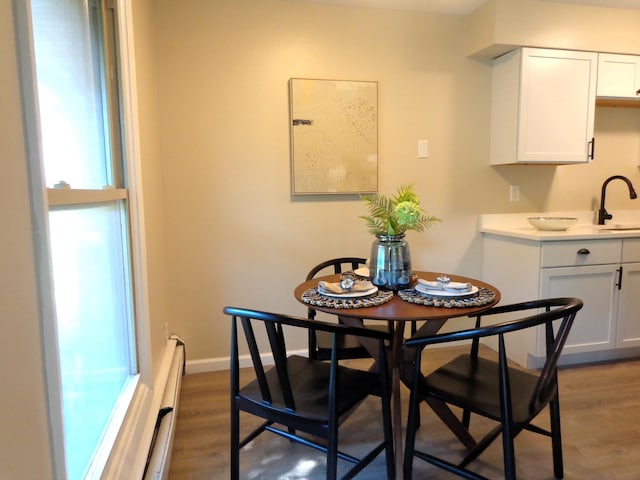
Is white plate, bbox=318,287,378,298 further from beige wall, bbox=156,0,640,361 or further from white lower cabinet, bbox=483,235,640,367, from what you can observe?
white lower cabinet, bbox=483,235,640,367

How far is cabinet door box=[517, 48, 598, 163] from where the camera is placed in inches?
105

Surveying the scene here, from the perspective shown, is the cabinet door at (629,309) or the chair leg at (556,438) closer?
the chair leg at (556,438)

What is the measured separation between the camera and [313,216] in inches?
107

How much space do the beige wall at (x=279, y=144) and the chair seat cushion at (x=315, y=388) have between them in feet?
3.60

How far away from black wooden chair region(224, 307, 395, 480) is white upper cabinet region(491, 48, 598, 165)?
197 centimetres

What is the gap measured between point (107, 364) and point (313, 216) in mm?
1612

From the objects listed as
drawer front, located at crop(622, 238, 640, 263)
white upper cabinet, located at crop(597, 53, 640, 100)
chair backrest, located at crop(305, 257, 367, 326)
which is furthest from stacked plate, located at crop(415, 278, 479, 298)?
white upper cabinet, located at crop(597, 53, 640, 100)

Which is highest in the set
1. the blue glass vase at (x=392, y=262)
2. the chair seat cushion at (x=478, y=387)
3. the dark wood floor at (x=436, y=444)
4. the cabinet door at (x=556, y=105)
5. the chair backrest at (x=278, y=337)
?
the cabinet door at (x=556, y=105)

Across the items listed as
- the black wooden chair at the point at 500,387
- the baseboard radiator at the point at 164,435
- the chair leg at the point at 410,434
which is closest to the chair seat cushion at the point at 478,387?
the black wooden chair at the point at 500,387

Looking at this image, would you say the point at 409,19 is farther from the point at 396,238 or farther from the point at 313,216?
the point at 396,238

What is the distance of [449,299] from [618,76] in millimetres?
2317

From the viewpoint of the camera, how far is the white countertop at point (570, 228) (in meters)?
2.56

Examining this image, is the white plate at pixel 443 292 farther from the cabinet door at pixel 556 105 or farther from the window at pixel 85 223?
the cabinet door at pixel 556 105

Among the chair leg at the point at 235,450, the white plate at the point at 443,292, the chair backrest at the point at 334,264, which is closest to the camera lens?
the chair leg at the point at 235,450
